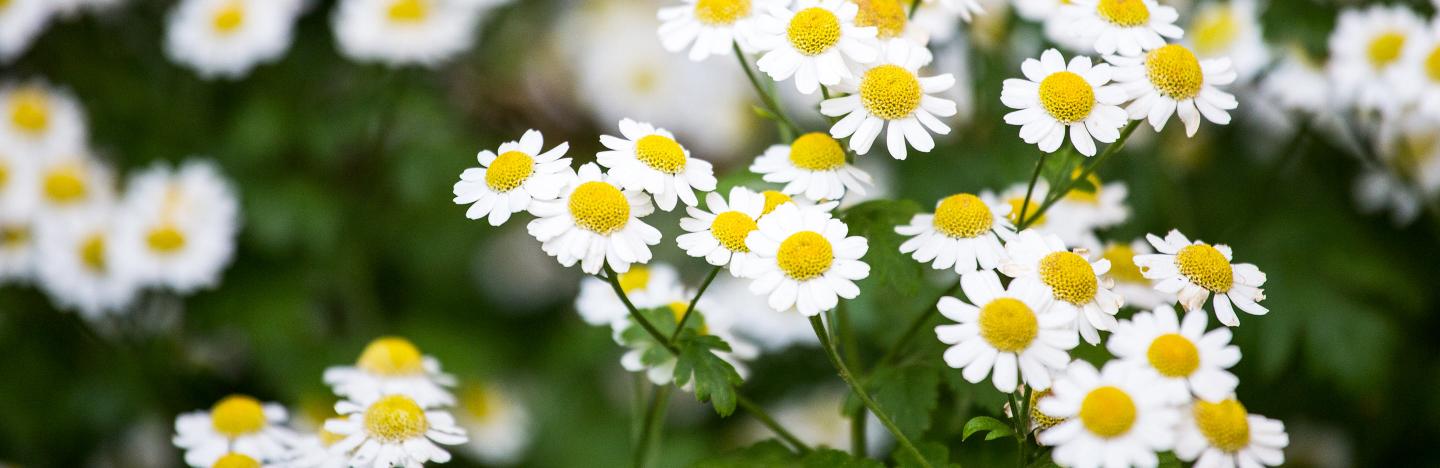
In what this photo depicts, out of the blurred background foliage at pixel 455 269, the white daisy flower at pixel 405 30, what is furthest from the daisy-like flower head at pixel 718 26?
the white daisy flower at pixel 405 30

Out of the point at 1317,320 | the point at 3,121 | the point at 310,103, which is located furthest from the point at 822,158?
the point at 3,121

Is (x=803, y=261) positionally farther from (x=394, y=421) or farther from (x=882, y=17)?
(x=394, y=421)

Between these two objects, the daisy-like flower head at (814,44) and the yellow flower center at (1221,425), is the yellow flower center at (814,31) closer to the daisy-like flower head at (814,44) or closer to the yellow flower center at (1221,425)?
the daisy-like flower head at (814,44)

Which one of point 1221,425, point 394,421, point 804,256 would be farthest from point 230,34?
point 1221,425

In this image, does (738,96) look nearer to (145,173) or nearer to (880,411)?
(145,173)

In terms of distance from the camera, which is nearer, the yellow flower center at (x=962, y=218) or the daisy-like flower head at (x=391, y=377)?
the yellow flower center at (x=962, y=218)

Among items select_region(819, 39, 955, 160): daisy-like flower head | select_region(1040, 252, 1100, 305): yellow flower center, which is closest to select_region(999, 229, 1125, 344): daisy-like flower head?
select_region(1040, 252, 1100, 305): yellow flower center

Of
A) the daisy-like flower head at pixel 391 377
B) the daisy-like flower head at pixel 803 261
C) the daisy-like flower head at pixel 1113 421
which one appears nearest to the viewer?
the daisy-like flower head at pixel 1113 421

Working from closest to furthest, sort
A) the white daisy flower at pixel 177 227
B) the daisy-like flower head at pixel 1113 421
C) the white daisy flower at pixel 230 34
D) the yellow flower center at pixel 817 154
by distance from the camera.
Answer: the daisy-like flower head at pixel 1113 421 < the yellow flower center at pixel 817 154 < the white daisy flower at pixel 177 227 < the white daisy flower at pixel 230 34
